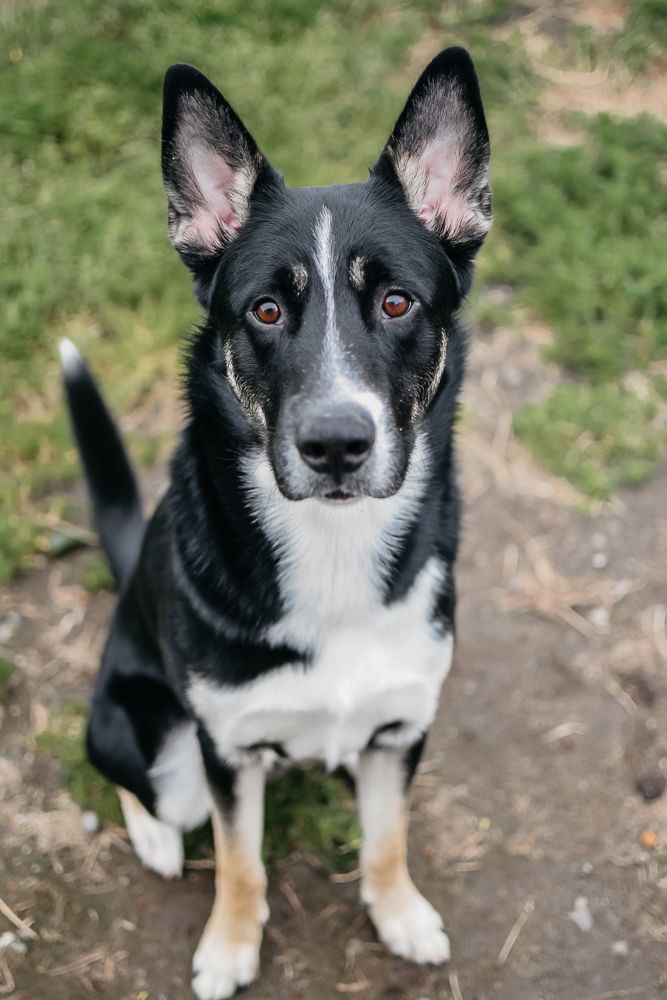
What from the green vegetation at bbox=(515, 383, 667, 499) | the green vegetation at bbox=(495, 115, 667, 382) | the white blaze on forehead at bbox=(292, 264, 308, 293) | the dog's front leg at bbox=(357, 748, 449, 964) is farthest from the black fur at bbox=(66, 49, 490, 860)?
the green vegetation at bbox=(495, 115, 667, 382)

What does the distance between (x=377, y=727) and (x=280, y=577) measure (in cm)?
55

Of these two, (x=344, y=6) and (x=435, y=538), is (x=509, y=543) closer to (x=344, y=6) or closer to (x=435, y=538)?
(x=435, y=538)

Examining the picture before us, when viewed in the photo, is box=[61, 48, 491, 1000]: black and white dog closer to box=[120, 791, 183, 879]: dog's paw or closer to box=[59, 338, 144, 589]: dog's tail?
box=[120, 791, 183, 879]: dog's paw

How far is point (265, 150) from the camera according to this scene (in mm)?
5293

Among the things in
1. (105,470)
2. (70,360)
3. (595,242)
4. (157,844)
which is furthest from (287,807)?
(595,242)

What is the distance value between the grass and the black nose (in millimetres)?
1660

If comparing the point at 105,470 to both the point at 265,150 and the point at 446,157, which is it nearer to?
the point at 446,157

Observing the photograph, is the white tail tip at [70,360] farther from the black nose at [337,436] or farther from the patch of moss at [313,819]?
the patch of moss at [313,819]

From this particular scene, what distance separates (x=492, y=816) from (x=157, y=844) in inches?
47.9

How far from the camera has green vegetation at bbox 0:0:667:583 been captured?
4.66 m

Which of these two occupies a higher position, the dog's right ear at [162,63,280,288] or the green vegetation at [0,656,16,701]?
the dog's right ear at [162,63,280,288]

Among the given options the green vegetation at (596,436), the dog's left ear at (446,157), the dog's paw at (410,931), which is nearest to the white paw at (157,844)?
the dog's paw at (410,931)

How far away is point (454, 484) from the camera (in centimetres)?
279

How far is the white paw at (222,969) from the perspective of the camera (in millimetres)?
2904
